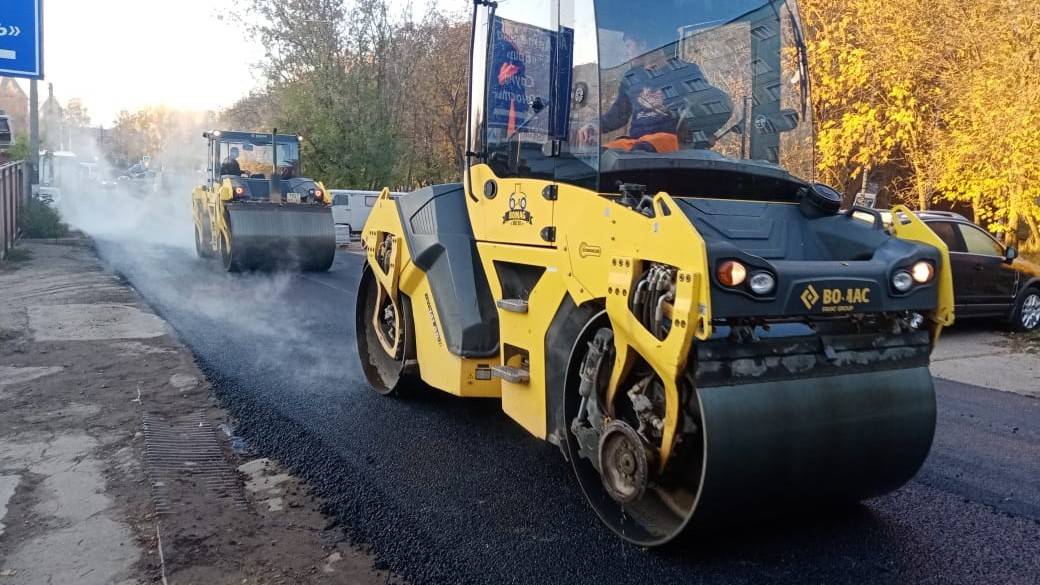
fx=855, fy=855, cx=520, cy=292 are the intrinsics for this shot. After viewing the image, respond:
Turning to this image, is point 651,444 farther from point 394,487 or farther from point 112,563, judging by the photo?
point 112,563

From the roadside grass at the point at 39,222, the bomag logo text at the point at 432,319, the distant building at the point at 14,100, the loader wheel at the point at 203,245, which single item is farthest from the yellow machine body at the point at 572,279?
the distant building at the point at 14,100

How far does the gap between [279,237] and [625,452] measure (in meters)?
11.3

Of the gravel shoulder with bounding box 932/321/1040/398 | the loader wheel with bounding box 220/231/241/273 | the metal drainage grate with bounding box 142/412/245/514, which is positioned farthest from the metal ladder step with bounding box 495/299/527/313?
the loader wheel with bounding box 220/231/241/273

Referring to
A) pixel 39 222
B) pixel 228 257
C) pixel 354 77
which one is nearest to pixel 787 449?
pixel 228 257

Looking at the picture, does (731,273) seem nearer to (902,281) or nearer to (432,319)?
(902,281)

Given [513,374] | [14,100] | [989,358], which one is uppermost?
[14,100]

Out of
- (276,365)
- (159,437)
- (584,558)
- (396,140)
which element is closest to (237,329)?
(276,365)

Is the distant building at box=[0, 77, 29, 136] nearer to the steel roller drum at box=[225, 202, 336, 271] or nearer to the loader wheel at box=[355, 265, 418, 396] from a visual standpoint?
the steel roller drum at box=[225, 202, 336, 271]

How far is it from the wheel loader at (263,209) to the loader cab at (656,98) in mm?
9763

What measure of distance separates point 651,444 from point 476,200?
2.10 metres

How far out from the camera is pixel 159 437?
16.9ft

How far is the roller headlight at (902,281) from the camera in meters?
3.45

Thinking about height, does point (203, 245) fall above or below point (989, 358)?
above

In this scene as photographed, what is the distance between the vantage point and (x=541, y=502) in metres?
4.14
